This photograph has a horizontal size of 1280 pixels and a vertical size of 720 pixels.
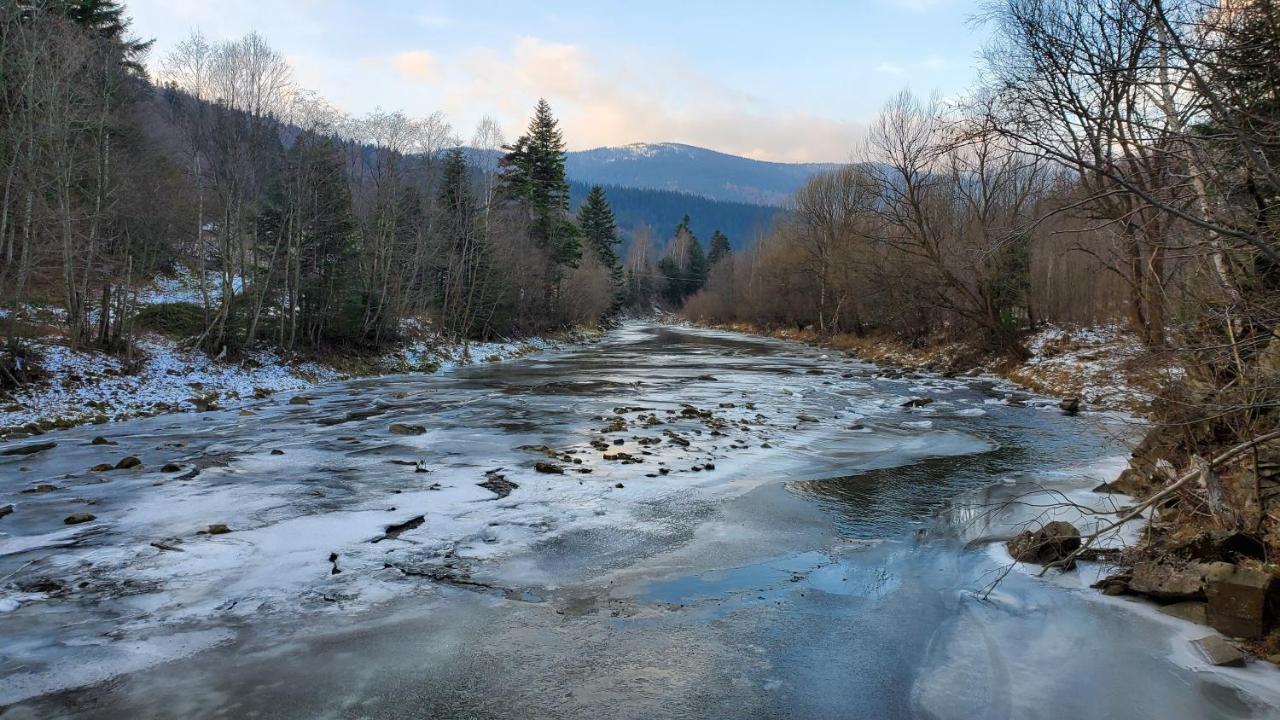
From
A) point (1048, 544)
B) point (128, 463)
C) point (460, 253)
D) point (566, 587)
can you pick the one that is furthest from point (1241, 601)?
point (460, 253)

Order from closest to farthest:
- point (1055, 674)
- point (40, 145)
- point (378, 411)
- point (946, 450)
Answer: point (1055, 674)
point (946, 450)
point (40, 145)
point (378, 411)

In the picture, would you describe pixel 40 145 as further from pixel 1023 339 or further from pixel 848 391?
pixel 1023 339

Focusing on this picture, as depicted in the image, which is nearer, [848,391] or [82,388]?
[82,388]

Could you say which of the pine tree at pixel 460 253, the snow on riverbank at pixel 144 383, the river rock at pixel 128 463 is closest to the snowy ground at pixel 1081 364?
the river rock at pixel 128 463

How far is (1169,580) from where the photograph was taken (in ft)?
20.6

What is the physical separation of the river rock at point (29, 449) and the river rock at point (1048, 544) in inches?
618

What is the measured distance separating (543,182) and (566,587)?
155 feet

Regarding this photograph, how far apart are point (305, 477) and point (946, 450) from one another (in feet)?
38.3

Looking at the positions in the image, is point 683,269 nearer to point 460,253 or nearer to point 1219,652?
point 460,253

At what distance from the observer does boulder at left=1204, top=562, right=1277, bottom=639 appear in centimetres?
540

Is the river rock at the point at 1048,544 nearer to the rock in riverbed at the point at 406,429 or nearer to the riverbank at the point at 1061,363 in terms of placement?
the riverbank at the point at 1061,363

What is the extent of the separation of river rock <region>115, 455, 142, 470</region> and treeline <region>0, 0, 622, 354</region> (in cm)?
739

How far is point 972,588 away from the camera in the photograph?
6977mm

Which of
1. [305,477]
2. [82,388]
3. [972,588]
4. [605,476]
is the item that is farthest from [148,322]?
[972,588]
